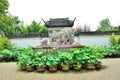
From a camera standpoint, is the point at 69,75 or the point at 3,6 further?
the point at 3,6

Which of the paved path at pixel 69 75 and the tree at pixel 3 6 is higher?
the tree at pixel 3 6

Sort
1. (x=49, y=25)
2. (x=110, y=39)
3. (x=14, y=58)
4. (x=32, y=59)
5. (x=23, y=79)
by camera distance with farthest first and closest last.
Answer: (x=110, y=39) < (x=49, y=25) < (x=14, y=58) < (x=32, y=59) < (x=23, y=79)

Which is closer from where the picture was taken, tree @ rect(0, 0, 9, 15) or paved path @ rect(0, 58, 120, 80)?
paved path @ rect(0, 58, 120, 80)

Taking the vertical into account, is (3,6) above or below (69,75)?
above

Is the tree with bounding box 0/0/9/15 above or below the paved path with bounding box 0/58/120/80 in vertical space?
above

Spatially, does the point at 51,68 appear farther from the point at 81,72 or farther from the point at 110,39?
the point at 110,39

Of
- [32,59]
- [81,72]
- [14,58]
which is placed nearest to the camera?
[81,72]

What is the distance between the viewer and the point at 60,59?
9.44m

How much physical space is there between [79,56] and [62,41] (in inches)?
284

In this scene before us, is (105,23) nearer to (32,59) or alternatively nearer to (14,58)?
(14,58)

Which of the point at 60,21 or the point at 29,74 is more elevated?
the point at 60,21

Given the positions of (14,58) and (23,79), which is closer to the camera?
(23,79)

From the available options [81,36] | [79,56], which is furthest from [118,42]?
[79,56]

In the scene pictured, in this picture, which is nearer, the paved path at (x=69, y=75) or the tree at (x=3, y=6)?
the paved path at (x=69, y=75)
